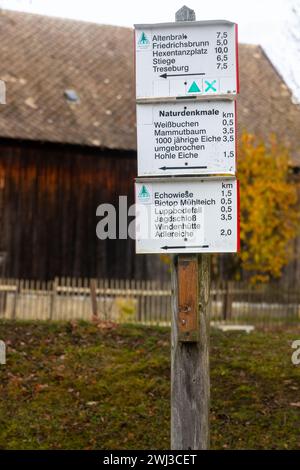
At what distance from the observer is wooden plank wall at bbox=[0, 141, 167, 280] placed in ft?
84.3

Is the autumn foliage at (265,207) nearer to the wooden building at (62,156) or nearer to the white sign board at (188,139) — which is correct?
the wooden building at (62,156)

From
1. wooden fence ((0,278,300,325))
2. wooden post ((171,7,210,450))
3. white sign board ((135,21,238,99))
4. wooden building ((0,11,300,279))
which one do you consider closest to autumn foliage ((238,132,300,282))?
wooden building ((0,11,300,279))

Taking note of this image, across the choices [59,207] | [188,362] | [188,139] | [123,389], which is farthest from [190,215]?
[59,207]

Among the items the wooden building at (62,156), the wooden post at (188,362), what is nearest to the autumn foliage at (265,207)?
the wooden building at (62,156)

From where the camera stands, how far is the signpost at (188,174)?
675 centimetres

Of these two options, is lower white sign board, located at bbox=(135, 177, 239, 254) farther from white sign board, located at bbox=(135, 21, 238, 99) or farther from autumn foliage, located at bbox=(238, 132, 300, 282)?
autumn foliage, located at bbox=(238, 132, 300, 282)

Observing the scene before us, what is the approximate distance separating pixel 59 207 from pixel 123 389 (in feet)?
51.7

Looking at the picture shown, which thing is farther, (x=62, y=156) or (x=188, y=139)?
(x=62, y=156)

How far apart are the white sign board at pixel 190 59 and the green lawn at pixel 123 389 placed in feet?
13.3

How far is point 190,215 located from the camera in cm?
682

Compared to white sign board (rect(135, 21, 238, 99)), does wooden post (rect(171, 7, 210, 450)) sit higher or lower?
lower

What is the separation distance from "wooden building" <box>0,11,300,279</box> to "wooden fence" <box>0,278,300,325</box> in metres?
3.01

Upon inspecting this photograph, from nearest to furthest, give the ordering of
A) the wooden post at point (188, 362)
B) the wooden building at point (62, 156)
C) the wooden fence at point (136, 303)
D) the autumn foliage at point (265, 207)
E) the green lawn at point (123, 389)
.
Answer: the wooden post at point (188, 362) < the green lawn at point (123, 389) < the wooden fence at point (136, 303) < the autumn foliage at point (265, 207) < the wooden building at point (62, 156)

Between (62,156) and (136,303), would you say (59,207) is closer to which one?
(62,156)
